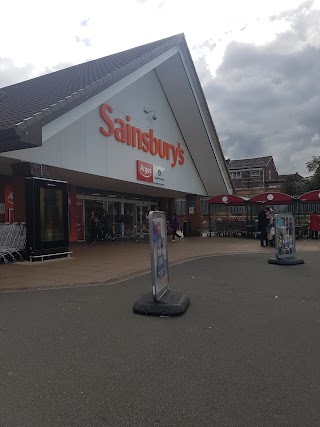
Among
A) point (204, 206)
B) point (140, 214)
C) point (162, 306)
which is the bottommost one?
point (162, 306)

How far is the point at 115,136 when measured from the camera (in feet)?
48.2

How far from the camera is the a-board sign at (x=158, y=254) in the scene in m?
5.65

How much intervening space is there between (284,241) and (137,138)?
8.12 meters

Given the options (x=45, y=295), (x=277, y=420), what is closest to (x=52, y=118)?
(x=45, y=295)

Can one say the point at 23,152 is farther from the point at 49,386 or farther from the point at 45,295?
the point at 49,386

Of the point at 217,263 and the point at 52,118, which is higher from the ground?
the point at 52,118

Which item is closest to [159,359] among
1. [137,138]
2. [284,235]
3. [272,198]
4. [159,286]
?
[159,286]

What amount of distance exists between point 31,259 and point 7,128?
159 inches

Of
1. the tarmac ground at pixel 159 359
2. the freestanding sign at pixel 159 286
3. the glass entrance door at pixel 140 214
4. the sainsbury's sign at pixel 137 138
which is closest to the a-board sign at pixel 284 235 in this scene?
the tarmac ground at pixel 159 359

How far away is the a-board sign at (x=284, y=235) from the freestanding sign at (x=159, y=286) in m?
5.64

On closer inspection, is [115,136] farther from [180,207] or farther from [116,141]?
[180,207]

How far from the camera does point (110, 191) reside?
21.5m

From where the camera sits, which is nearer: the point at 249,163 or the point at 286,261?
the point at 286,261

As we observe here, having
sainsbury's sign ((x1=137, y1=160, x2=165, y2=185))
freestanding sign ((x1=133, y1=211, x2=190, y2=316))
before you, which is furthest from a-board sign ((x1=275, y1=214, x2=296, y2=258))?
sainsbury's sign ((x1=137, y1=160, x2=165, y2=185))
